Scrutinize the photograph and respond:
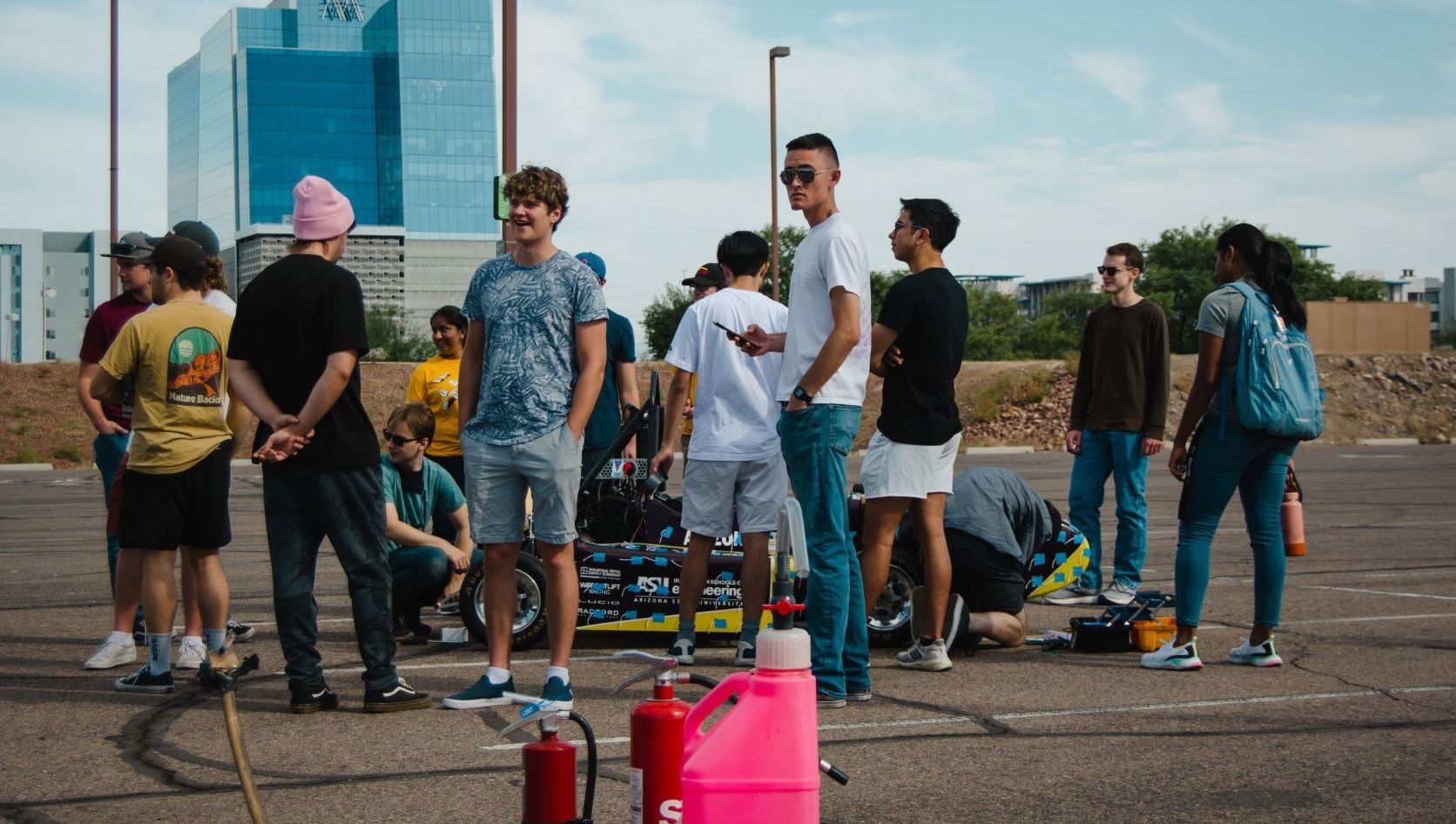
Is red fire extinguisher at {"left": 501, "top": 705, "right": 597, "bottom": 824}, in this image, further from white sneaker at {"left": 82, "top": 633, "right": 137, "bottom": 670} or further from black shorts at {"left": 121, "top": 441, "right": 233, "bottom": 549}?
white sneaker at {"left": 82, "top": 633, "right": 137, "bottom": 670}

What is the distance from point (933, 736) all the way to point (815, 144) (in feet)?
7.85

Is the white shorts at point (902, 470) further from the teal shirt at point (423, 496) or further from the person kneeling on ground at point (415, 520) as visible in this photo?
the teal shirt at point (423, 496)

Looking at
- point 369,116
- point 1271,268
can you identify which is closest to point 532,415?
point 1271,268

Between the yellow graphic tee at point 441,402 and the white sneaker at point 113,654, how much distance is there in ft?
7.42

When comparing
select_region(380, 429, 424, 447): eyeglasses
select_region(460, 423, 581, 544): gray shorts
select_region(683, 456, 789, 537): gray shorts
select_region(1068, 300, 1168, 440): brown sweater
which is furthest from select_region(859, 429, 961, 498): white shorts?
select_region(1068, 300, 1168, 440): brown sweater

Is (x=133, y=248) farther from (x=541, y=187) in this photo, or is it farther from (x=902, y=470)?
(x=902, y=470)

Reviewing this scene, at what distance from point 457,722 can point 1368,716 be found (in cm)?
344

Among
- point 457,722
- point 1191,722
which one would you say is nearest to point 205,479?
point 457,722

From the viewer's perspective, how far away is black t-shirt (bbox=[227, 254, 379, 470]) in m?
5.59

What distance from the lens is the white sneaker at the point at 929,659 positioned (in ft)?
20.9

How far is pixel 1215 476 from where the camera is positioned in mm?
6449

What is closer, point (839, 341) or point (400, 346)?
point (839, 341)

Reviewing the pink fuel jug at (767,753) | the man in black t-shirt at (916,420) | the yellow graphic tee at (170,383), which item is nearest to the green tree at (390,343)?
the yellow graphic tee at (170,383)

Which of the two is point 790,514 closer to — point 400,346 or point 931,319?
point 931,319
